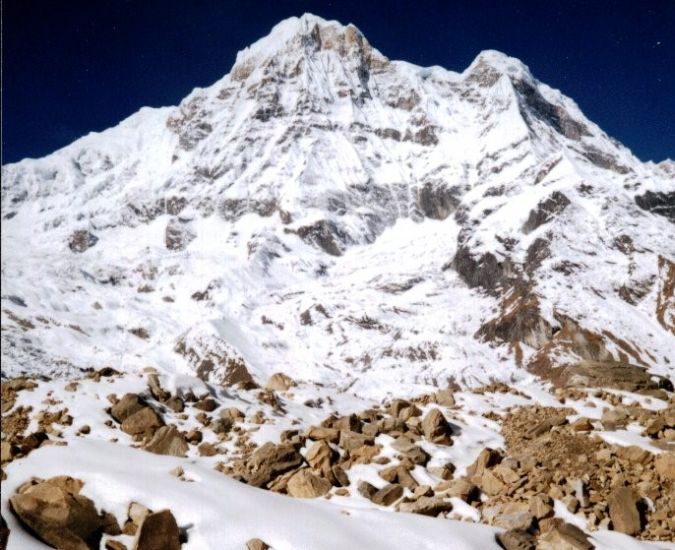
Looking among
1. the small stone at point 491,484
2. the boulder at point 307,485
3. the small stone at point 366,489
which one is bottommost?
the boulder at point 307,485

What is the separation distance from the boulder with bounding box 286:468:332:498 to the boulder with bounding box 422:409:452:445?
4.39m

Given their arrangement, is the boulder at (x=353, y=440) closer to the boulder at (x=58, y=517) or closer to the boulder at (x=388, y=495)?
the boulder at (x=388, y=495)

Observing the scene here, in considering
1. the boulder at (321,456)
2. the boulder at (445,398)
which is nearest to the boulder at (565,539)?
the boulder at (321,456)

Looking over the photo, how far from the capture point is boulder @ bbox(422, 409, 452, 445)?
15.4 meters

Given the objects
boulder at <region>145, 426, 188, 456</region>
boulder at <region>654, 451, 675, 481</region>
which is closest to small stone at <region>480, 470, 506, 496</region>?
boulder at <region>654, 451, 675, 481</region>

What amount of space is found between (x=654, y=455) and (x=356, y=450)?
24.0 feet

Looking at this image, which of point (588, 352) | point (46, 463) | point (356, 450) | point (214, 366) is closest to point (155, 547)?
point (46, 463)

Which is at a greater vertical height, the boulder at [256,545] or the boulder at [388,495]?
the boulder at [388,495]

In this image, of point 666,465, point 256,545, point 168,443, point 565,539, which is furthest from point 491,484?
point 168,443

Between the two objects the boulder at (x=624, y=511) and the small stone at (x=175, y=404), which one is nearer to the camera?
the boulder at (x=624, y=511)

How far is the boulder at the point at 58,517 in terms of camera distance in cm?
823

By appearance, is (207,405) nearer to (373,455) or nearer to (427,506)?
(373,455)

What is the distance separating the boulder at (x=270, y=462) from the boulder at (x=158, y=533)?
4003mm

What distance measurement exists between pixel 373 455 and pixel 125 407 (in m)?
7.97
